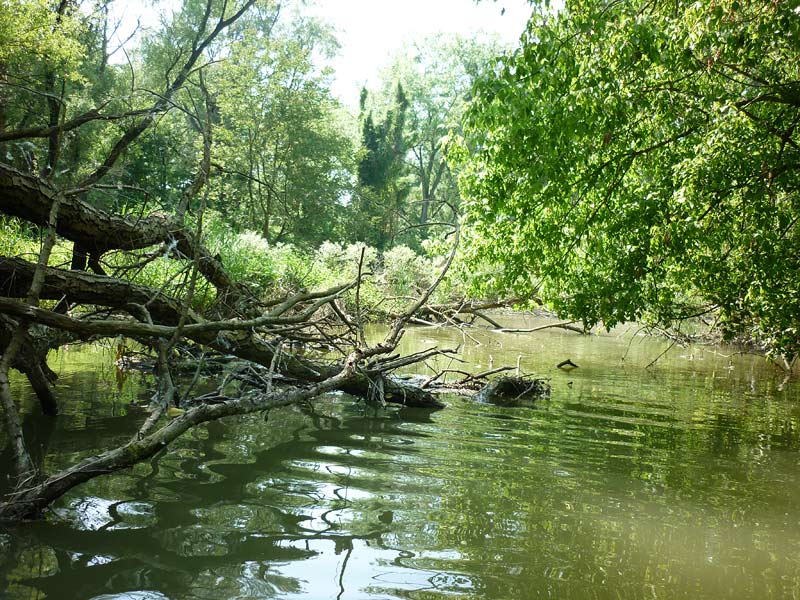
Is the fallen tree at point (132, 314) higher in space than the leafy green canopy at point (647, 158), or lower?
lower

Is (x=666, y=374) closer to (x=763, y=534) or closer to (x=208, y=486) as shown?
Answer: (x=763, y=534)

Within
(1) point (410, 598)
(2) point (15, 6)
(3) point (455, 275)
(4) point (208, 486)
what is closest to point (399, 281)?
(3) point (455, 275)

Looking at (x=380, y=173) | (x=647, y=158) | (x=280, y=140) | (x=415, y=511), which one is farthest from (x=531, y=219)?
(x=380, y=173)

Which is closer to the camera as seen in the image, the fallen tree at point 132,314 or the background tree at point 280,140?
the fallen tree at point 132,314

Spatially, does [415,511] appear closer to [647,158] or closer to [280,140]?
[647,158]

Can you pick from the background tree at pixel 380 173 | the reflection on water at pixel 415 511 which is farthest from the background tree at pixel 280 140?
the reflection on water at pixel 415 511

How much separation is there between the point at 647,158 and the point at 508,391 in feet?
13.2

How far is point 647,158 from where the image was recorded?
362 inches

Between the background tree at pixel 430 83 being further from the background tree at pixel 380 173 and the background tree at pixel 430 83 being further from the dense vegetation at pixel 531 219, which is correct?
the dense vegetation at pixel 531 219

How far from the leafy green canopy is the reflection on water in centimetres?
211

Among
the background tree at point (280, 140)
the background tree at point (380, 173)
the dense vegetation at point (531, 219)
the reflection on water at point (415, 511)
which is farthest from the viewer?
the background tree at point (380, 173)

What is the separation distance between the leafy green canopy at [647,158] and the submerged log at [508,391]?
5.08 ft

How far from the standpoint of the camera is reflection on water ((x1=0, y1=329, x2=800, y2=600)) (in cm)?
356

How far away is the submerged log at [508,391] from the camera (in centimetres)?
1018
